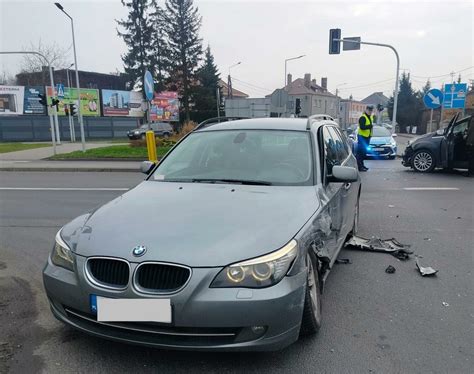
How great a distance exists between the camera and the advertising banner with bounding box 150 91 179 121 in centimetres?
4725

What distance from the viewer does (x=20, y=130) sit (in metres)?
39.7

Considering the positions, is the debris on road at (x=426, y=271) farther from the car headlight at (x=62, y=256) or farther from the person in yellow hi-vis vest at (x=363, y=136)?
the person in yellow hi-vis vest at (x=363, y=136)

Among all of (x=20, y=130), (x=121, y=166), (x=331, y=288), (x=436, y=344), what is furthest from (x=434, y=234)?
(x=20, y=130)

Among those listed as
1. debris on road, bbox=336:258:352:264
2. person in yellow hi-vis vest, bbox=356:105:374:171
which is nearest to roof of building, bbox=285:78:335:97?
person in yellow hi-vis vest, bbox=356:105:374:171

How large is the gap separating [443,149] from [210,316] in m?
11.8

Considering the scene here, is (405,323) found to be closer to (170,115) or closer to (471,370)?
(471,370)

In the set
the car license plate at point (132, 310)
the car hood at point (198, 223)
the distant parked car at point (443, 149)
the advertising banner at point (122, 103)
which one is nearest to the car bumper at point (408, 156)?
the distant parked car at point (443, 149)

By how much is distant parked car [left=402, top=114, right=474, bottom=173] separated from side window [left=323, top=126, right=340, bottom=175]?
8622 millimetres

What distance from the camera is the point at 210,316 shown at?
7.53 ft

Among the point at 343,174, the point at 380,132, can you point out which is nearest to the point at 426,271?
the point at 343,174

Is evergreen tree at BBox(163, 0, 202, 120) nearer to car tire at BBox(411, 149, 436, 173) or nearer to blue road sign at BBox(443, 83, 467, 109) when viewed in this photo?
blue road sign at BBox(443, 83, 467, 109)

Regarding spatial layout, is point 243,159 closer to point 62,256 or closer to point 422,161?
point 62,256

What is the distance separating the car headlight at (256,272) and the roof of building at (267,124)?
2008 mm

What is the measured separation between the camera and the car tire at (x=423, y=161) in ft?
41.4
